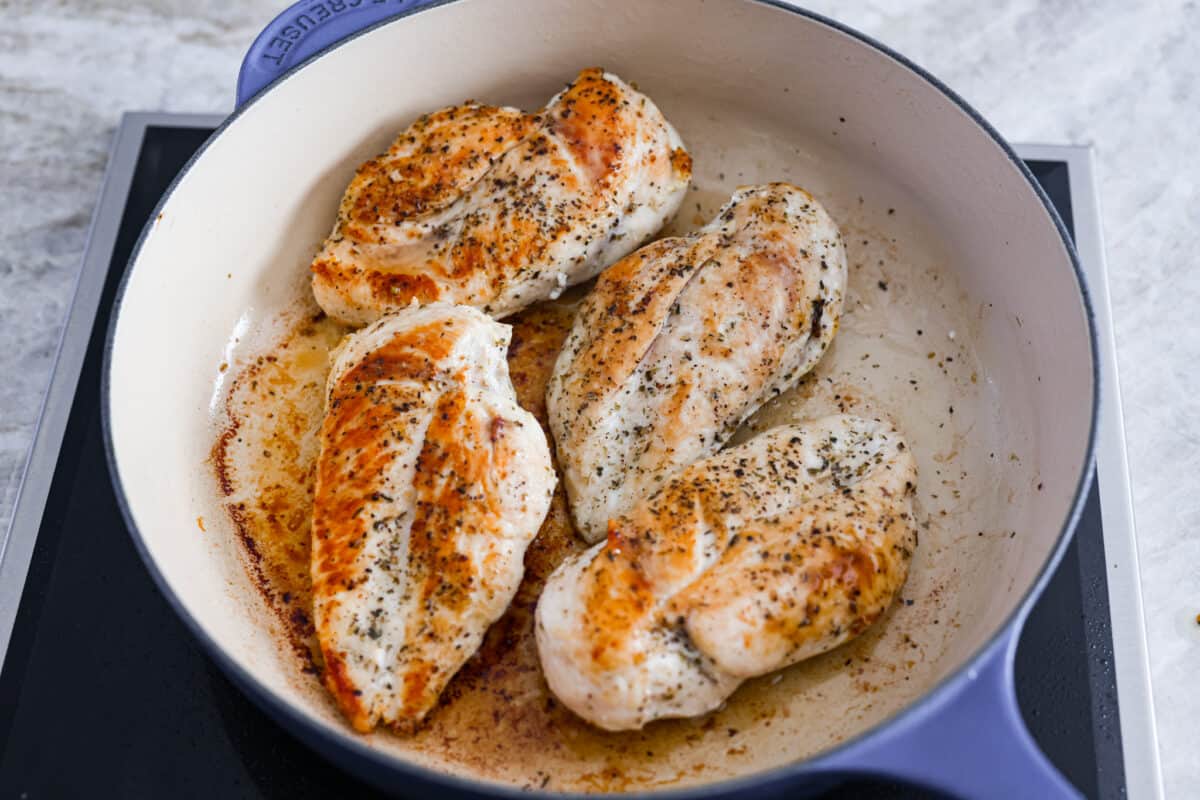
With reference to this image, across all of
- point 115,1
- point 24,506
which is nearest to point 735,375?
point 24,506

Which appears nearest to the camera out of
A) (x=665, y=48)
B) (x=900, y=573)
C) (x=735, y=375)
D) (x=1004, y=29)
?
(x=900, y=573)

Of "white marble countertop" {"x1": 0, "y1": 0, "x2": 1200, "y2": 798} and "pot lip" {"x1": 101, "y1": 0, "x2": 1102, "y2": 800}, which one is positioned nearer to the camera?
"pot lip" {"x1": 101, "y1": 0, "x2": 1102, "y2": 800}

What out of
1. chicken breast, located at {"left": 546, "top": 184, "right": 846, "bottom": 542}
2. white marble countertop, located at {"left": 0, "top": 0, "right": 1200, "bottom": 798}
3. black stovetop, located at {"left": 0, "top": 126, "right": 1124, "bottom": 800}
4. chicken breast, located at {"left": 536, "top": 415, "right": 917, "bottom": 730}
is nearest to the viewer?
chicken breast, located at {"left": 536, "top": 415, "right": 917, "bottom": 730}

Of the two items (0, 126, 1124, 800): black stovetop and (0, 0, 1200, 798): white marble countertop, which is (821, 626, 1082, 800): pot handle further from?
(0, 0, 1200, 798): white marble countertop

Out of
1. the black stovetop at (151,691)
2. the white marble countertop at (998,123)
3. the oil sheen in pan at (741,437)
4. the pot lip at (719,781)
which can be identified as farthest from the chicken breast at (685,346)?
the white marble countertop at (998,123)

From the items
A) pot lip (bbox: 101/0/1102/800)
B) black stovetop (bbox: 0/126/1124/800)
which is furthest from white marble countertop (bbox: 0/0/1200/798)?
pot lip (bbox: 101/0/1102/800)

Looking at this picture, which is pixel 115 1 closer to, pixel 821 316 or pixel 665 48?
pixel 665 48
